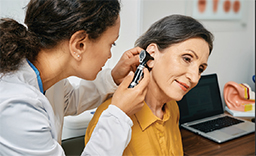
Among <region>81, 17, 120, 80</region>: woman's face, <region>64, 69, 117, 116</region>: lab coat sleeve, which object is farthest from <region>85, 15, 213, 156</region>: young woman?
<region>81, 17, 120, 80</region>: woman's face

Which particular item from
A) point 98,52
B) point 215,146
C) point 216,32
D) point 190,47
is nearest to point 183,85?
point 190,47

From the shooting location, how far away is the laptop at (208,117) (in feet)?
5.58

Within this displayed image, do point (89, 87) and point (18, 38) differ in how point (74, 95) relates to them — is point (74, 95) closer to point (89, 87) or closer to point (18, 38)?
point (89, 87)

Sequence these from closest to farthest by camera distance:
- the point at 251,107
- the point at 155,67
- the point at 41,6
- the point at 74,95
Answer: the point at 41,6 < the point at 155,67 < the point at 74,95 < the point at 251,107

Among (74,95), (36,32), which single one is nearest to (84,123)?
(74,95)

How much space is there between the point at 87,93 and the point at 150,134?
36 centimetres

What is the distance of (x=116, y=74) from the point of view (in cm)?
122

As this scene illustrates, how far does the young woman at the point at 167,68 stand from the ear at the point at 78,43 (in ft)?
1.09

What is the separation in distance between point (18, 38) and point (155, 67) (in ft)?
1.86

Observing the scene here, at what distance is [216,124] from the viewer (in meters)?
1.84

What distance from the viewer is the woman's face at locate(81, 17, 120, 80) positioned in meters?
0.87

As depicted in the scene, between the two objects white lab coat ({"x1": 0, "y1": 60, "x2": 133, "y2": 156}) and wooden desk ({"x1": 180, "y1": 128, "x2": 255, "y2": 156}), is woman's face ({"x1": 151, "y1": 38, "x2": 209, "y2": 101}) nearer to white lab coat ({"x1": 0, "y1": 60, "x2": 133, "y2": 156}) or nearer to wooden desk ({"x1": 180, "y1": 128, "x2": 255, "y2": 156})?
white lab coat ({"x1": 0, "y1": 60, "x2": 133, "y2": 156})

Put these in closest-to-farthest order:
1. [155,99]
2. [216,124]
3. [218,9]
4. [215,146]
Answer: [155,99] → [215,146] → [216,124] → [218,9]

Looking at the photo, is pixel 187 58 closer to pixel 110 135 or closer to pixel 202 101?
pixel 110 135
